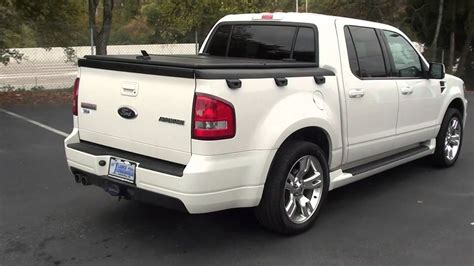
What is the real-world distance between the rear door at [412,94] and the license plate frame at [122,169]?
9.59ft

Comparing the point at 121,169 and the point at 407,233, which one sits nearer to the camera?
the point at 121,169

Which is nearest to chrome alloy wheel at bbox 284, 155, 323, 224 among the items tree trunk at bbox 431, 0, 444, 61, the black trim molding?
the black trim molding

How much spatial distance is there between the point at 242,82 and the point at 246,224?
1.46 m

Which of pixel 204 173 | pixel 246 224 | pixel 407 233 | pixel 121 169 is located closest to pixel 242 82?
pixel 204 173

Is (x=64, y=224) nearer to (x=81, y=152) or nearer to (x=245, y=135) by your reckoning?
(x=81, y=152)

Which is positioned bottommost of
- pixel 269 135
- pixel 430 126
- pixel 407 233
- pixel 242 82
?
pixel 407 233

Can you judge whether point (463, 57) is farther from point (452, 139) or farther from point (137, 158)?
point (137, 158)

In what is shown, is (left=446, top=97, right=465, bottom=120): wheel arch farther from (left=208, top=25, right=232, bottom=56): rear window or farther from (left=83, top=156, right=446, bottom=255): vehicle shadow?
(left=208, top=25, right=232, bottom=56): rear window

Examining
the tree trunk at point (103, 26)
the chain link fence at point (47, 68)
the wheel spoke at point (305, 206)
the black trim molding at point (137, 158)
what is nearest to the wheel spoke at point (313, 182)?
the wheel spoke at point (305, 206)

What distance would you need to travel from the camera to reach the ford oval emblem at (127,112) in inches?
160

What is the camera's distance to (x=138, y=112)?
4.03 metres

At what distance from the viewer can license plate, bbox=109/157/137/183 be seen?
13.1 ft

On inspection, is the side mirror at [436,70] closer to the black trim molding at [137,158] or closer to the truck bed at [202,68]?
the truck bed at [202,68]

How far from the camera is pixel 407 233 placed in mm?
4504
